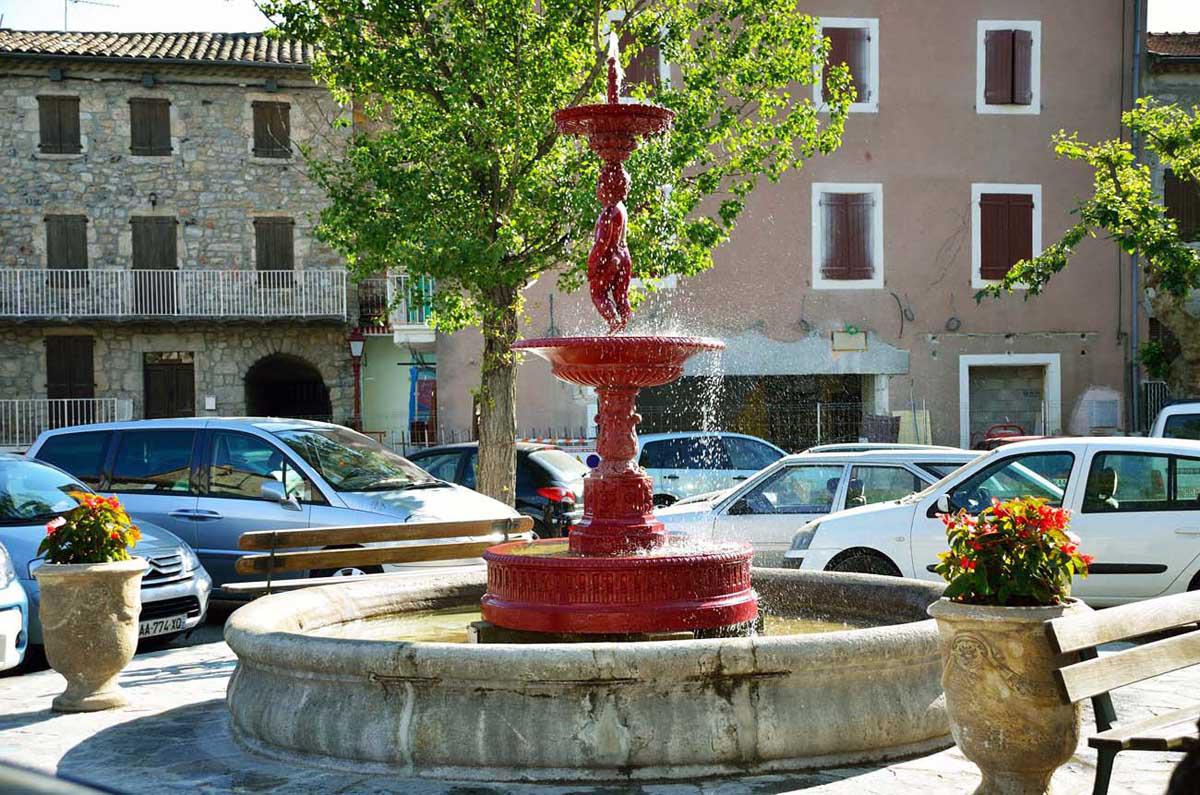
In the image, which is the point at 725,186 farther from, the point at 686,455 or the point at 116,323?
the point at 116,323

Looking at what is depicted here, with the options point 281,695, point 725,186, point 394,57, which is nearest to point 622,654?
point 281,695

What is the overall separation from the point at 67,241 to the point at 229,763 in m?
27.9

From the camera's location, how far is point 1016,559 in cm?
518

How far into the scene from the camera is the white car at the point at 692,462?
1827 cm

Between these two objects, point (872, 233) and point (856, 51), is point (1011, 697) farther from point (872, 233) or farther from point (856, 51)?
point (856, 51)

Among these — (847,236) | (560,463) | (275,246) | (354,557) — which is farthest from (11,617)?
(275,246)

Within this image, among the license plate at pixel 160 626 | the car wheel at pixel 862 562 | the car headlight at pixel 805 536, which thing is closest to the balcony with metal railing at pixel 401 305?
the car headlight at pixel 805 536

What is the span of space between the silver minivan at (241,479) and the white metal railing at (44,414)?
19573 millimetres

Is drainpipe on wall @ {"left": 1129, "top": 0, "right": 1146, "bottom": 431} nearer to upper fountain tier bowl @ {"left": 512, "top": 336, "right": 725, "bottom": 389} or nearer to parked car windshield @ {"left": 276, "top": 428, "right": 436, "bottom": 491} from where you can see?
parked car windshield @ {"left": 276, "top": 428, "right": 436, "bottom": 491}

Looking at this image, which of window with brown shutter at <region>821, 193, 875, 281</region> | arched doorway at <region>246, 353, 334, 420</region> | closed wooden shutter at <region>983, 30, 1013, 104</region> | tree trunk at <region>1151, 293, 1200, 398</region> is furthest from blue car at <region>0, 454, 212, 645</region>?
arched doorway at <region>246, 353, 334, 420</region>

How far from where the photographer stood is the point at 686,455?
60.5 ft

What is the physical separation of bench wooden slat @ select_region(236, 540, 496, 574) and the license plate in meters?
0.75

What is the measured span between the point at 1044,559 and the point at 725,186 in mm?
20309

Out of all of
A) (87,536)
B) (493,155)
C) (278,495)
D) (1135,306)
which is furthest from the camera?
(1135,306)
